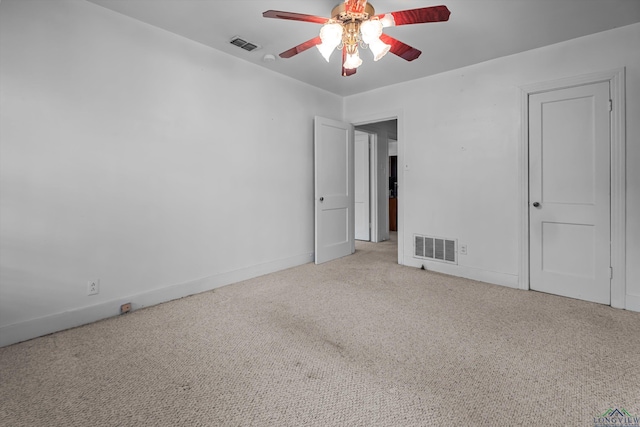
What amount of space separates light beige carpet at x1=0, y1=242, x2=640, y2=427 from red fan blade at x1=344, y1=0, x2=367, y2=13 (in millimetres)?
2212

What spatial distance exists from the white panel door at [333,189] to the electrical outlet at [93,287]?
8.34 ft

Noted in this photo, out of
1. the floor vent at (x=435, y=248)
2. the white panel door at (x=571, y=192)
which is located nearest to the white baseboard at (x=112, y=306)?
the floor vent at (x=435, y=248)

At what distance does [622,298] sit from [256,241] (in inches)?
144

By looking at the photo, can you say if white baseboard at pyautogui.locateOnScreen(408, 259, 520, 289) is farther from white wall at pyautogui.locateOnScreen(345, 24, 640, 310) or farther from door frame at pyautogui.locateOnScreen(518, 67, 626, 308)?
door frame at pyautogui.locateOnScreen(518, 67, 626, 308)

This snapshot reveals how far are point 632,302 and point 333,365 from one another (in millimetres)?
2840

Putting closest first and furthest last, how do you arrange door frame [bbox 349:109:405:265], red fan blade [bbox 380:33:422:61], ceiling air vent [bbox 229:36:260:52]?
red fan blade [bbox 380:33:422:61] < ceiling air vent [bbox 229:36:260:52] < door frame [bbox 349:109:405:265]

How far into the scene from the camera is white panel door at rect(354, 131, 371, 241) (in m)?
6.29

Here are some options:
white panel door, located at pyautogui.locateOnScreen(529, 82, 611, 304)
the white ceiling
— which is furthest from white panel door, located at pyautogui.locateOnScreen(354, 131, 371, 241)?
white panel door, located at pyautogui.locateOnScreen(529, 82, 611, 304)

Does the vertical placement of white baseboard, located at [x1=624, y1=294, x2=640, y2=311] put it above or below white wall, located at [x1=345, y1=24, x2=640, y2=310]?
below

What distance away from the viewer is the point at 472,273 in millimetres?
3756

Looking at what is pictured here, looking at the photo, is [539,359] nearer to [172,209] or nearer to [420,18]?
[420,18]

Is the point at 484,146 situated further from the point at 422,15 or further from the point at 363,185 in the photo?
the point at 363,185

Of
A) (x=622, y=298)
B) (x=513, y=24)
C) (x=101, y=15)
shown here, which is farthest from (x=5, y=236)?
(x=622, y=298)

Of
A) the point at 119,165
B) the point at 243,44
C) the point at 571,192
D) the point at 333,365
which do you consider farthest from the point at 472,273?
the point at 119,165
